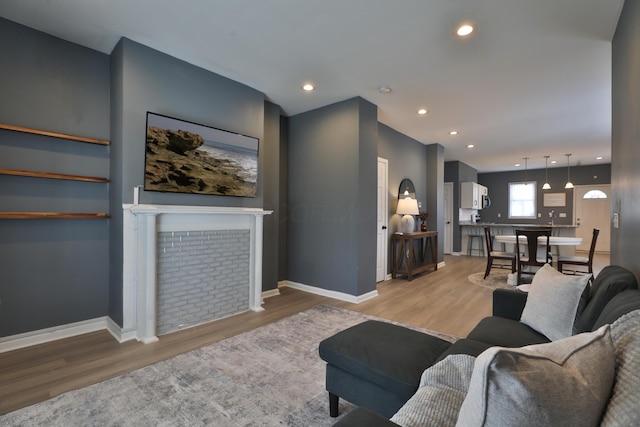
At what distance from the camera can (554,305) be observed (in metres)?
1.78

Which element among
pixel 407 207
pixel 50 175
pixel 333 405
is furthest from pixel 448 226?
pixel 50 175

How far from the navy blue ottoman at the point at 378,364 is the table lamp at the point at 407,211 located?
141 inches

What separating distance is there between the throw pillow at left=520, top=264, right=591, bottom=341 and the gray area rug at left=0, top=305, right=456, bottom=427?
4.20ft

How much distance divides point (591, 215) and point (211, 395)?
1145cm

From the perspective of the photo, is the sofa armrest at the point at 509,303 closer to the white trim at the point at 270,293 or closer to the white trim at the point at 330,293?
the white trim at the point at 330,293

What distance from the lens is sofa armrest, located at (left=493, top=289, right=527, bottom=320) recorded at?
7.04ft

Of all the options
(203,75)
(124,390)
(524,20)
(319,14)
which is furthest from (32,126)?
(524,20)

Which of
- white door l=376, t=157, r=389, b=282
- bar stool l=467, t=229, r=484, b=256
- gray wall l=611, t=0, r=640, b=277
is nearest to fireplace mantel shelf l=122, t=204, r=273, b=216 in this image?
white door l=376, t=157, r=389, b=282

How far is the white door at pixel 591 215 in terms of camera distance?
874 cm

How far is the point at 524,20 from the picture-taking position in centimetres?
243

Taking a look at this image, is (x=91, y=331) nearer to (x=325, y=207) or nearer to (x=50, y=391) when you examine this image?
(x=50, y=391)

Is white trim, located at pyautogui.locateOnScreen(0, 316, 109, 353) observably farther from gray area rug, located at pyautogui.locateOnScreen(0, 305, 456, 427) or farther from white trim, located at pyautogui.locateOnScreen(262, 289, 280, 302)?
white trim, located at pyautogui.locateOnScreen(262, 289, 280, 302)

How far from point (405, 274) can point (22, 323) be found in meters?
5.06

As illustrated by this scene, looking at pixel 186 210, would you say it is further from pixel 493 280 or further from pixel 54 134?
pixel 493 280
